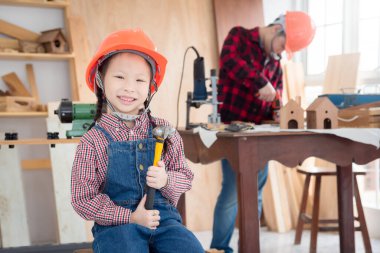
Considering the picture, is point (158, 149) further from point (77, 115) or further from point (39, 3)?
point (39, 3)

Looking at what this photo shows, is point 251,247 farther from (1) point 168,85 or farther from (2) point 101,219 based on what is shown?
(1) point 168,85

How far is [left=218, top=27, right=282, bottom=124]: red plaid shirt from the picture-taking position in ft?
9.17

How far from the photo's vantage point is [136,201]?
57.1 inches

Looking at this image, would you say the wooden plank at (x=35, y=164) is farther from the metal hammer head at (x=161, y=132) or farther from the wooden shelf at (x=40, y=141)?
the metal hammer head at (x=161, y=132)

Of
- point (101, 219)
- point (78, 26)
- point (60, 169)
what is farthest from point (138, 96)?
point (78, 26)

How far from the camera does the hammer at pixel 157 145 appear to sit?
135cm

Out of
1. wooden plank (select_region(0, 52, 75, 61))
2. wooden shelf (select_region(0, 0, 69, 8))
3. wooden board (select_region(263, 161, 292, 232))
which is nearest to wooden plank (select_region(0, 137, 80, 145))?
wooden plank (select_region(0, 52, 75, 61))

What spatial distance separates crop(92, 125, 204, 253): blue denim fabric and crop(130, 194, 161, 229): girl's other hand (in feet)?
0.06

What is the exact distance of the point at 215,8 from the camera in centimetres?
393

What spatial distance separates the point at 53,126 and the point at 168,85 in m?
1.64

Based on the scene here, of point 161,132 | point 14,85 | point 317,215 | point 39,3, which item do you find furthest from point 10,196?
point 317,215

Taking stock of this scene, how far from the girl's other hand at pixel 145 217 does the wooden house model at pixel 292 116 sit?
3.77 ft

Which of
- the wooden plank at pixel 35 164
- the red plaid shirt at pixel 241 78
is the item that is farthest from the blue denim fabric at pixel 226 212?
the wooden plank at pixel 35 164

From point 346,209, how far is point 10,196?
1.77m
